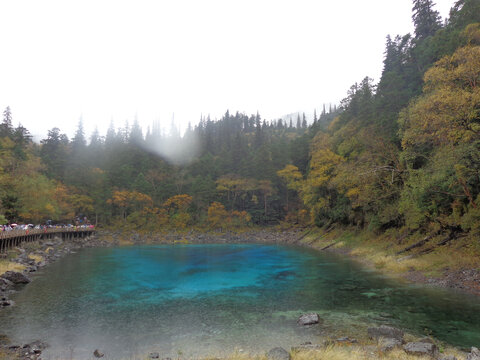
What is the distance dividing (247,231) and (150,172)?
33862mm

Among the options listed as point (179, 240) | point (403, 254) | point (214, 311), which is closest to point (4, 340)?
point (214, 311)

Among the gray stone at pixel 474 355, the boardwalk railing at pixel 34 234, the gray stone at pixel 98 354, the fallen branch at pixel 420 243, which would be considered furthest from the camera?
the boardwalk railing at pixel 34 234

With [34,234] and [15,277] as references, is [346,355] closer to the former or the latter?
[15,277]

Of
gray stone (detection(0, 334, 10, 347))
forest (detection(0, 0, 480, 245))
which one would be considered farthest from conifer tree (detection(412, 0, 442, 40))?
gray stone (detection(0, 334, 10, 347))

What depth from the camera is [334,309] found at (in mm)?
16828

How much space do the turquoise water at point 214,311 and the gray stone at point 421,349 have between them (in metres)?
2.38

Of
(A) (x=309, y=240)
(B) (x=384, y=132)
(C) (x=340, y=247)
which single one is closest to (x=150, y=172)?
(A) (x=309, y=240)

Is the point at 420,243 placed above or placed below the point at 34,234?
below

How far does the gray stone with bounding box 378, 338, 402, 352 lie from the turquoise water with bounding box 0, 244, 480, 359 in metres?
1.78

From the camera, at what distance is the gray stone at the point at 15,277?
73.8ft

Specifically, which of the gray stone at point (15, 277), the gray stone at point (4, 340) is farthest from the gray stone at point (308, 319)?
the gray stone at point (15, 277)

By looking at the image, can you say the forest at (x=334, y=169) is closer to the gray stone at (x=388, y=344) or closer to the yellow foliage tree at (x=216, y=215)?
the yellow foliage tree at (x=216, y=215)

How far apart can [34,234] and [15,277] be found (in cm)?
Answer: 2859

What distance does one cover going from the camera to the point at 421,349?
400 inches
